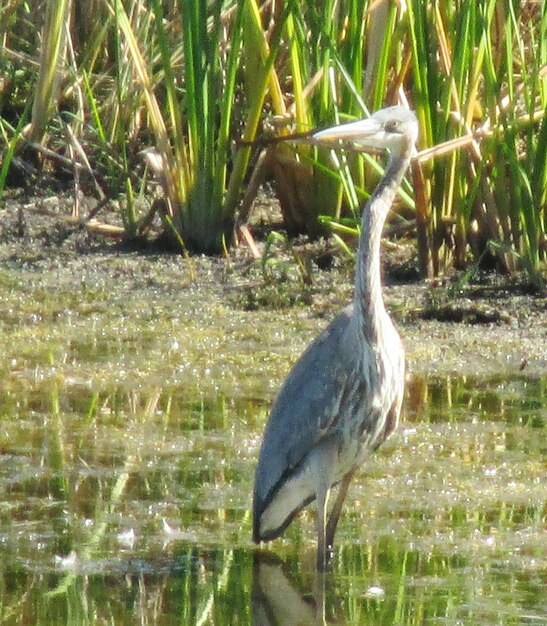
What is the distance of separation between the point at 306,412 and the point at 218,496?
57 cm

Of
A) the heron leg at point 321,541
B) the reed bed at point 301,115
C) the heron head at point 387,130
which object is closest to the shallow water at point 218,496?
the heron leg at point 321,541

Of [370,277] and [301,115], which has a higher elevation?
[301,115]

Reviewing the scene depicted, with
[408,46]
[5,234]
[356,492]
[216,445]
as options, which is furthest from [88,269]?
[356,492]

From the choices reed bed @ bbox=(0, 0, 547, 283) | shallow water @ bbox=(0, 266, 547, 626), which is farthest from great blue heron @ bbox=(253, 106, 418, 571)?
reed bed @ bbox=(0, 0, 547, 283)

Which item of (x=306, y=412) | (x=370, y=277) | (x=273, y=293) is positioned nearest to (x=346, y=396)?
(x=306, y=412)

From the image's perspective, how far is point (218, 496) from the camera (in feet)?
16.7

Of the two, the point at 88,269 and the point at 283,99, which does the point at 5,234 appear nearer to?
the point at 88,269

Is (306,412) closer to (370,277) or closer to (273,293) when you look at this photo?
(370,277)

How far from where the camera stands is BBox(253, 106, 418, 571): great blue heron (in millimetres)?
4680

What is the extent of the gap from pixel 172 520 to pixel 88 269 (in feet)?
12.2

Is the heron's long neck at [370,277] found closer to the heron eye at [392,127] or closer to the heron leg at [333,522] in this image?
the heron eye at [392,127]

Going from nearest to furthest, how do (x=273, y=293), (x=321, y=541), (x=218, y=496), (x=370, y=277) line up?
(x=321, y=541) → (x=370, y=277) → (x=218, y=496) → (x=273, y=293)

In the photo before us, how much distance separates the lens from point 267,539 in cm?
472

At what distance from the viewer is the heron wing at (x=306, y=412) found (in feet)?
15.5
